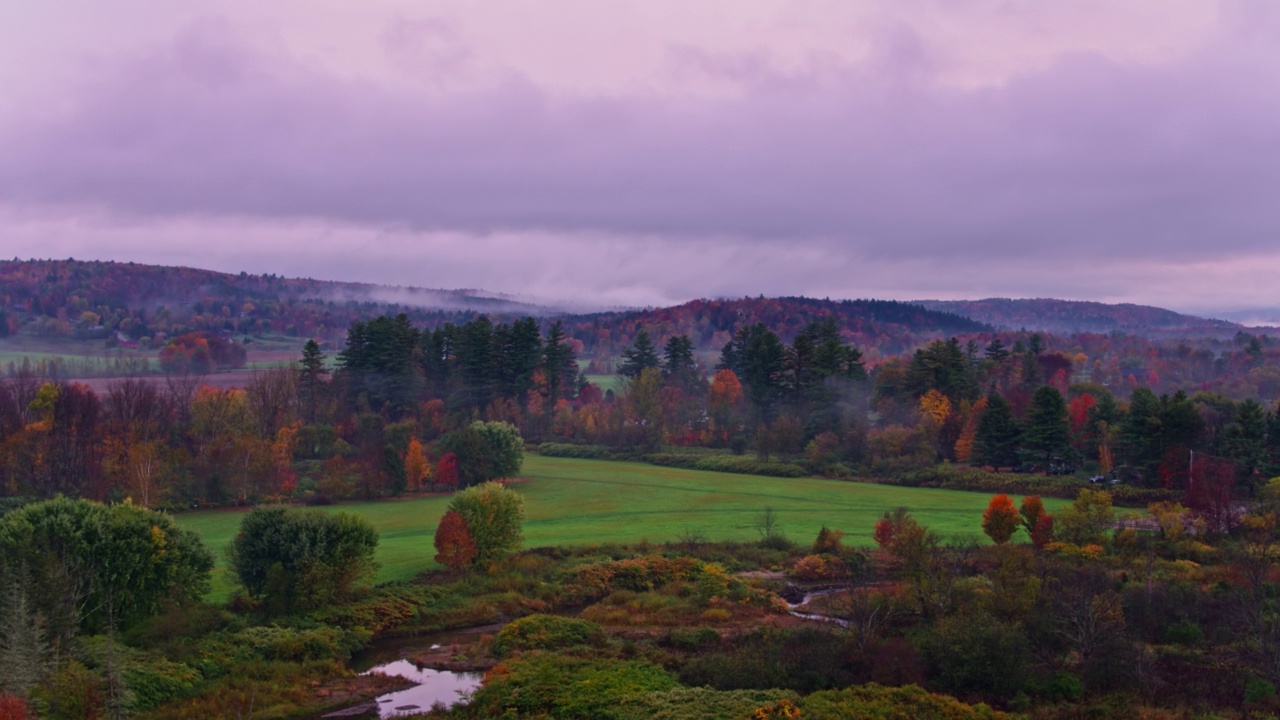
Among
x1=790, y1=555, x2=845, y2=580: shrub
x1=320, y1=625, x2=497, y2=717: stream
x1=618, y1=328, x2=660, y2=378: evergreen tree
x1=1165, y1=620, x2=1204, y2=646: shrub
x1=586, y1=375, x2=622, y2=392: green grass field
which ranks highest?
x1=618, y1=328, x2=660, y2=378: evergreen tree

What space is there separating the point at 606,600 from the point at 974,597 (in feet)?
53.3

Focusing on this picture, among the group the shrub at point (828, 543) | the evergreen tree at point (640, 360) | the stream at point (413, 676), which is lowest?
the stream at point (413, 676)

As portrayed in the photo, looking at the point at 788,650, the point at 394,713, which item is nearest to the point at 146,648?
the point at 394,713

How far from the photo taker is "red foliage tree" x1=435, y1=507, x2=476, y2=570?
148 ft

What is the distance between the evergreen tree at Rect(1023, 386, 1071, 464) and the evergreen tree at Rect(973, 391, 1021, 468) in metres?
1.37

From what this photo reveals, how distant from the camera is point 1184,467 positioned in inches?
2456

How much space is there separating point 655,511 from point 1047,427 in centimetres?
3337

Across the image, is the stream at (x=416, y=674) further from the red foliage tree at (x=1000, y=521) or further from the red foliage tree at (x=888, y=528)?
the red foliage tree at (x=1000, y=521)

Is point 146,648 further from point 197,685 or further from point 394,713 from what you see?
point 394,713

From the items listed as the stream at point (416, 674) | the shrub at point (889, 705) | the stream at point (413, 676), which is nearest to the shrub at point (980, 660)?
the shrub at point (889, 705)

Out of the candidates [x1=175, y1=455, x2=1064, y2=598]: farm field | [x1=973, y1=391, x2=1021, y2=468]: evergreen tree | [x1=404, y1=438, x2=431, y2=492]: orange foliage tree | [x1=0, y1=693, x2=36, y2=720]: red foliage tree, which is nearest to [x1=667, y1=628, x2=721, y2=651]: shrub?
[x1=175, y1=455, x2=1064, y2=598]: farm field

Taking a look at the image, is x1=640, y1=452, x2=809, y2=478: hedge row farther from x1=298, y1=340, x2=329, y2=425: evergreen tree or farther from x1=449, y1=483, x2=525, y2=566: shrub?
x1=449, y1=483, x2=525, y2=566: shrub

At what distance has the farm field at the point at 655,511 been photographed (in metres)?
53.0

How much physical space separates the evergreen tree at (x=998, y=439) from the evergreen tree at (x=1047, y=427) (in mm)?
1373
